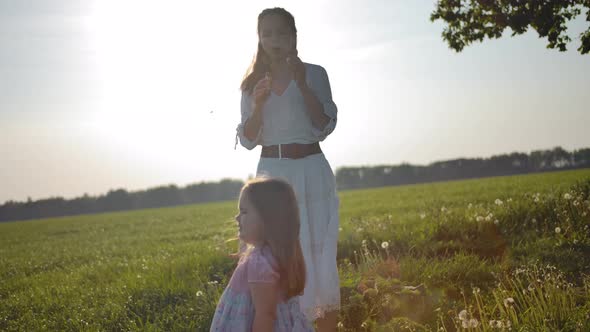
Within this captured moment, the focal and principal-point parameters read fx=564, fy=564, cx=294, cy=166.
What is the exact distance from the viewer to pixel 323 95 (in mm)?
4875

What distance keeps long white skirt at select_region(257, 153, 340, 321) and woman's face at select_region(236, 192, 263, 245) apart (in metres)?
1.52

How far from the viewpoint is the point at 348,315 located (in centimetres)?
568

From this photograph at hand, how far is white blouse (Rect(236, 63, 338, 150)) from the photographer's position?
4.76m

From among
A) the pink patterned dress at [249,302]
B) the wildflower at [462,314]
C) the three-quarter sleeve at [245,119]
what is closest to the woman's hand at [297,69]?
the three-quarter sleeve at [245,119]

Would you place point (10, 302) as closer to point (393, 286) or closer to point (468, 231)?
point (393, 286)

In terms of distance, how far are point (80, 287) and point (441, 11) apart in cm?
920

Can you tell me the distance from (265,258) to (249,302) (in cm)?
35

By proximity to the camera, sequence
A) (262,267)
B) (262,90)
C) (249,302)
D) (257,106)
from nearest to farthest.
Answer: (262,267) → (249,302) → (262,90) → (257,106)

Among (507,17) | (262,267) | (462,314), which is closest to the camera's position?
(262,267)

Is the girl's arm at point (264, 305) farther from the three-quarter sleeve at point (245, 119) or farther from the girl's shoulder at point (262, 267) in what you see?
the three-quarter sleeve at point (245, 119)

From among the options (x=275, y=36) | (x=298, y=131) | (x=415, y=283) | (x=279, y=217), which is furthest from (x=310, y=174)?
(x=415, y=283)

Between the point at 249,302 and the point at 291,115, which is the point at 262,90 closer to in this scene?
the point at 291,115

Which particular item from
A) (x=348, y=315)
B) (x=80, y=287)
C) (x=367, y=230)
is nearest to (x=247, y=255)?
(x=348, y=315)

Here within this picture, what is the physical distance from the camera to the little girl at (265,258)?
10.8 feet
